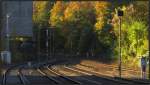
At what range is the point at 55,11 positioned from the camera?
3831cm

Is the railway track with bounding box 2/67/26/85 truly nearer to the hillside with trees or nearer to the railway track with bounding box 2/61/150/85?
the railway track with bounding box 2/61/150/85

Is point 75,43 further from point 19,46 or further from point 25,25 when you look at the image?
point 25,25

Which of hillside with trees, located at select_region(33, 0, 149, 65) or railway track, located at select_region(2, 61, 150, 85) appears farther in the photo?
hillside with trees, located at select_region(33, 0, 149, 65)

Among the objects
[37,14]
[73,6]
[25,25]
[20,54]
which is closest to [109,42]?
[73,6]

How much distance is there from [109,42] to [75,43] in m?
13.9

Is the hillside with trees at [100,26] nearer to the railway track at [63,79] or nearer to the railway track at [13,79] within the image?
the railway track at [63,79]

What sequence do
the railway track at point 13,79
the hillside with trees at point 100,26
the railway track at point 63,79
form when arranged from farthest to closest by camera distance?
1. the hillside with trees at point 100,26
2. the railway track at point 63,79
3. the railway track at point 13,79

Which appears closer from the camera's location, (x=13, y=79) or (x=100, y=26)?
(x=13, y=79)

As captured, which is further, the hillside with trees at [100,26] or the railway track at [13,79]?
the hillside with trees at [100,26]

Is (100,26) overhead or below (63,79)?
overhead

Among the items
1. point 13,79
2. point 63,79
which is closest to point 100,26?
point 63,79

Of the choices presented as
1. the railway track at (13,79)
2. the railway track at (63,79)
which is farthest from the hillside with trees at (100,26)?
the railway track at (13,79)

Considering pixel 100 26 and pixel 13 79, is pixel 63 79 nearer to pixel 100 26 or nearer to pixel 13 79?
pixel 13 79

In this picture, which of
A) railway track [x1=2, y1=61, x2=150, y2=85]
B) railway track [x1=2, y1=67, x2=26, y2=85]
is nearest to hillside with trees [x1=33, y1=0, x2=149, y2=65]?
railway track [x1=2, y1=61, x2=150, y2=85]
